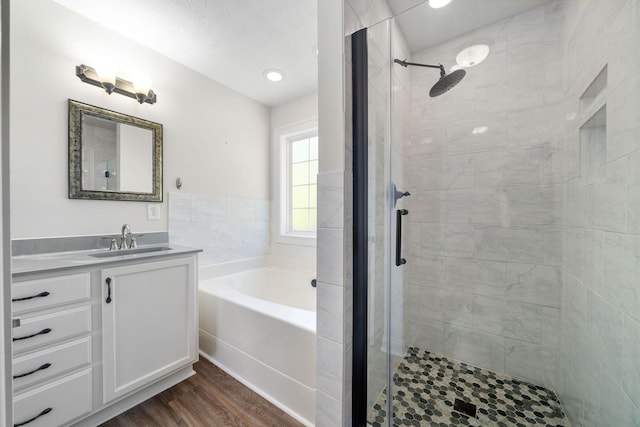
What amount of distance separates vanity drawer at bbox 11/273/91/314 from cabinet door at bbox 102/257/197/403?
0.09 meters

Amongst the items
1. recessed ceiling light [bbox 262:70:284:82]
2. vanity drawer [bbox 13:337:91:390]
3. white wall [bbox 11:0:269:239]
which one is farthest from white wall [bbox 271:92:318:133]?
vanity drawer [bbox 13:337:91:390]

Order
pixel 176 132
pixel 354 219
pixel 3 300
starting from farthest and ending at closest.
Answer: pixel 176 132 → pixel 354 219 → pixel 3 300

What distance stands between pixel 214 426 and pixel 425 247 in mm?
1663

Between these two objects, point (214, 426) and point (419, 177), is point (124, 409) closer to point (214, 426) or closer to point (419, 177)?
point (214, 426)

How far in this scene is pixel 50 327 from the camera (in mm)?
1115

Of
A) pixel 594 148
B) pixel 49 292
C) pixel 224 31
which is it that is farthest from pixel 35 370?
pixel 594 148

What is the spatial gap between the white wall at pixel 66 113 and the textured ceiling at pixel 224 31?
14cm

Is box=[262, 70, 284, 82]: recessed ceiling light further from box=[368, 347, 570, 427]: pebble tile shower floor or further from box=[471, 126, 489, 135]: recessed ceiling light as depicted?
box=[368, 347, 570, 427]: pebble tile shower floor

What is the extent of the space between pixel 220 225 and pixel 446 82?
2.24m

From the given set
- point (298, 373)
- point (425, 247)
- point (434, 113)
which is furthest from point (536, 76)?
point (298, 373)

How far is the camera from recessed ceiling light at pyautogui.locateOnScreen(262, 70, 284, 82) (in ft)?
7.46

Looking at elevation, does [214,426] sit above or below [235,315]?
below

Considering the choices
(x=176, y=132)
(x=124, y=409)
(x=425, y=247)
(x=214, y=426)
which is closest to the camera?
(x=214, y=426)

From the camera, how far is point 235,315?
5.48 ft
